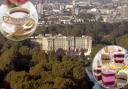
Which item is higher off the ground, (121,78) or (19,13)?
(19,13)

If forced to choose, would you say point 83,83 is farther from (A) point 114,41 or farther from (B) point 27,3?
(A) point 114,41

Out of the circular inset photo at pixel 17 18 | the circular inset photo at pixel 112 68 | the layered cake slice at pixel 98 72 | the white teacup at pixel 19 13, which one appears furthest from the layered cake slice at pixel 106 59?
the white teacup at pixel 19 13

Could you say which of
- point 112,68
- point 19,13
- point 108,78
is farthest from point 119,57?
point 19,13

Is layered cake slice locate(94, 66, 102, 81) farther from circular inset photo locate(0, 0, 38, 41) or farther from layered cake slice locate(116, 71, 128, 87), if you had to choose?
circular inset photo locate(0, 0, 38, 41)

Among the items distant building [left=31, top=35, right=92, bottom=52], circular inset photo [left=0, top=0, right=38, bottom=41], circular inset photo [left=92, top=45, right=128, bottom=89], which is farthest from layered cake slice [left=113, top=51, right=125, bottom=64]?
distant building [left=31, top=35, right=92, bottom=52]

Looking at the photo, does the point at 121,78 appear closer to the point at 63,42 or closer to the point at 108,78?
the point at 108,78

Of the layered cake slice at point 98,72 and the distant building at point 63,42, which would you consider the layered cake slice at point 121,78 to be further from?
the distant building at point 63,42
